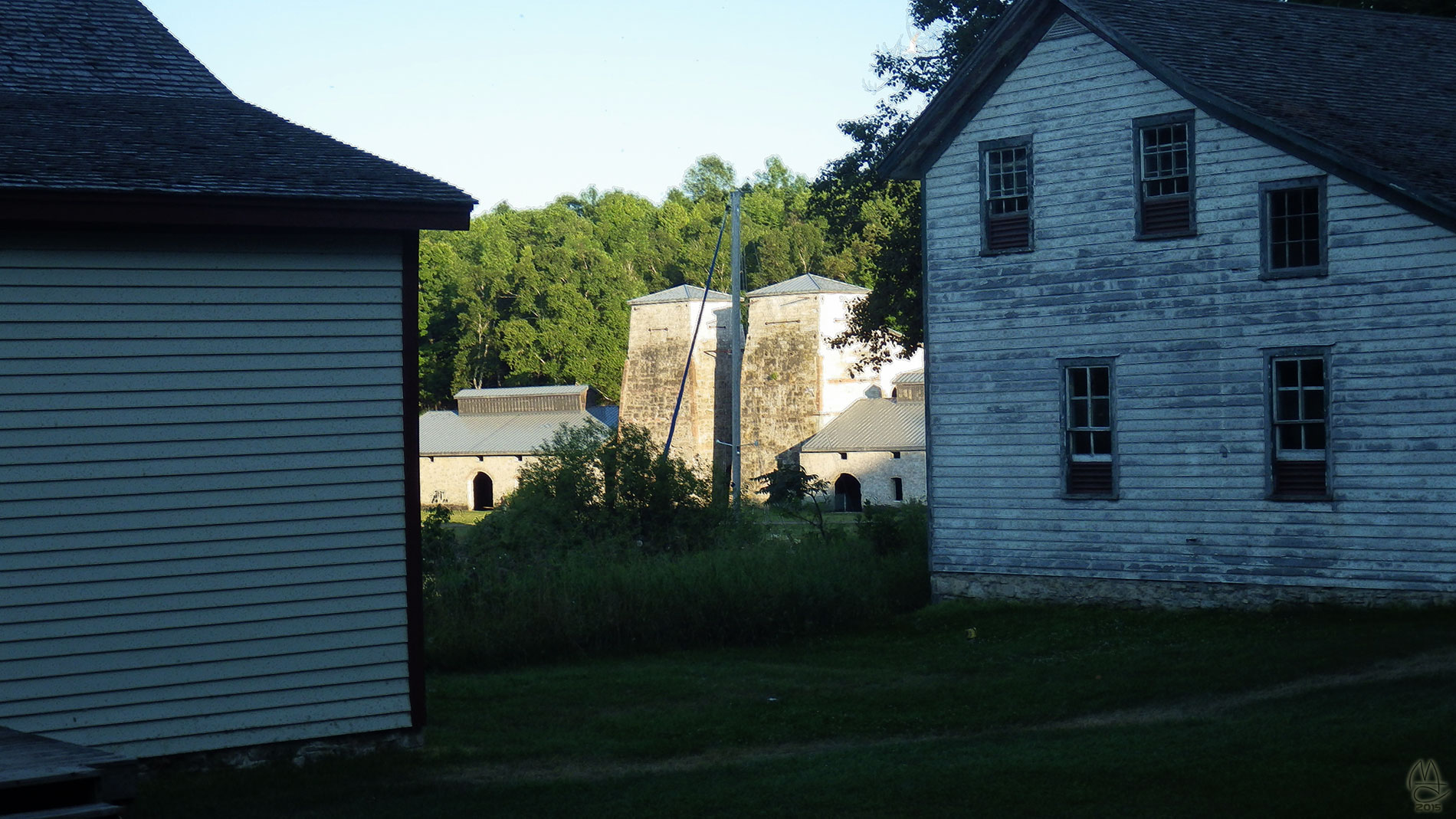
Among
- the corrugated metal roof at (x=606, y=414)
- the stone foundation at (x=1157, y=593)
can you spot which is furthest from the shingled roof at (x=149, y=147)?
the corrugated metal roof at (x=606, y=414)

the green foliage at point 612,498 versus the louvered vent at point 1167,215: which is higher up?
the louvered vent at point 1167,215

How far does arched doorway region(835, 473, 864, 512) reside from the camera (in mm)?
55406

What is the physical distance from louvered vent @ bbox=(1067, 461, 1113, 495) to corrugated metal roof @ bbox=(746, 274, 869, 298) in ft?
135

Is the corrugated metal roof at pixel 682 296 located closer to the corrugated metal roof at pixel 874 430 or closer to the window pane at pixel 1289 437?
the corrugated metal roof at pixel 874 430

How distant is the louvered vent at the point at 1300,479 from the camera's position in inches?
700

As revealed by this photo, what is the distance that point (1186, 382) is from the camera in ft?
61.4

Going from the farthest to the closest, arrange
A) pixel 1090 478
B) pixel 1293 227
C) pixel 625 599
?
pixel 1090 478 < pixel 1293 227 < pixel 625 599

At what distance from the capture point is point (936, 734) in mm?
12133

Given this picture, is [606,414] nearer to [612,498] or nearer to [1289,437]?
[612,498]

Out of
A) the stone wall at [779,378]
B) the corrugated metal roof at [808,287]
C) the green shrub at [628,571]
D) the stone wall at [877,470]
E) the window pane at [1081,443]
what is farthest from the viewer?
the corrugated metal roof at [808,287]

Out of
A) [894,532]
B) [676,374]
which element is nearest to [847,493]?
[676,374]

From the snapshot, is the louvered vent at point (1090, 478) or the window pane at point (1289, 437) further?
the louvered vent at point (1090, 478)

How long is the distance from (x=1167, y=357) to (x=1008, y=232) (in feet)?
9.74

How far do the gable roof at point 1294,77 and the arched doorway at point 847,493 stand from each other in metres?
34.2
